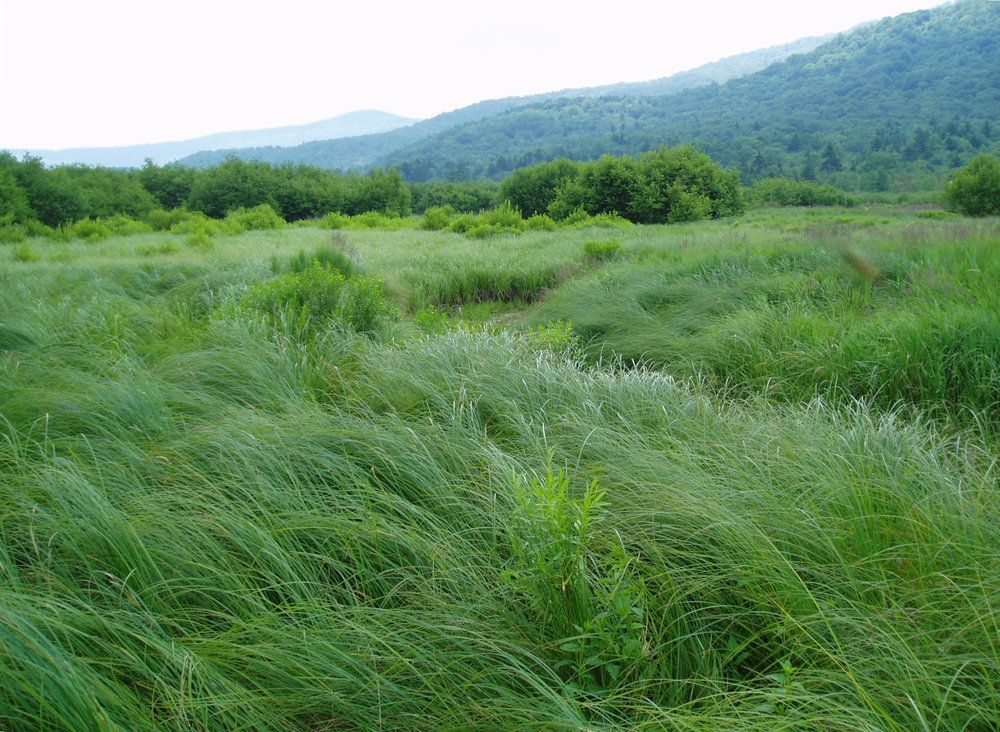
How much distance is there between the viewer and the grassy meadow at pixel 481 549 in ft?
4.40

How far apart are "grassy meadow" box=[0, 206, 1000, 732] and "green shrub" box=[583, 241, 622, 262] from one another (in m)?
7.08

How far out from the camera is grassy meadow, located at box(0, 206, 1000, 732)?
4.40 feet

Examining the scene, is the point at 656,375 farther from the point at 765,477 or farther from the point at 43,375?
the point at 43,375

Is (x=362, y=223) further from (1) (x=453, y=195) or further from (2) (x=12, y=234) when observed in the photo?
(1) (x=453, y=195)

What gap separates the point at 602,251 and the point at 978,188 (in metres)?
26.4

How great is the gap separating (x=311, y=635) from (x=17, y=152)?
111 ft

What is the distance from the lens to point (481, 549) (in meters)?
1.94

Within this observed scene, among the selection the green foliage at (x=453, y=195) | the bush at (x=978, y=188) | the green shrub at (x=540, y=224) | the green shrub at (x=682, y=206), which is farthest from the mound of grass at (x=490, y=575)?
the green foliage at (x=453, y=195)

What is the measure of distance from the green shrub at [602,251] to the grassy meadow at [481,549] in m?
7.08

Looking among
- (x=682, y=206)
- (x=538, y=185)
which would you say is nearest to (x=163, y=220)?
(x=538, y=185)

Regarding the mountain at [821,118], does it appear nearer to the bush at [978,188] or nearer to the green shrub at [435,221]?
the bush at [978,188]

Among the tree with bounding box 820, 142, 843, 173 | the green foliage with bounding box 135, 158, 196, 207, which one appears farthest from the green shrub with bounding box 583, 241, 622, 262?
the tree with bounding box 820, 142, 843, 173

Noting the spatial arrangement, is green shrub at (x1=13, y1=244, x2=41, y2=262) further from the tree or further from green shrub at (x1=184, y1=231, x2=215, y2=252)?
the tree

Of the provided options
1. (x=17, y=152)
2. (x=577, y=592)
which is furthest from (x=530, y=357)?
(x=17, y=152)
